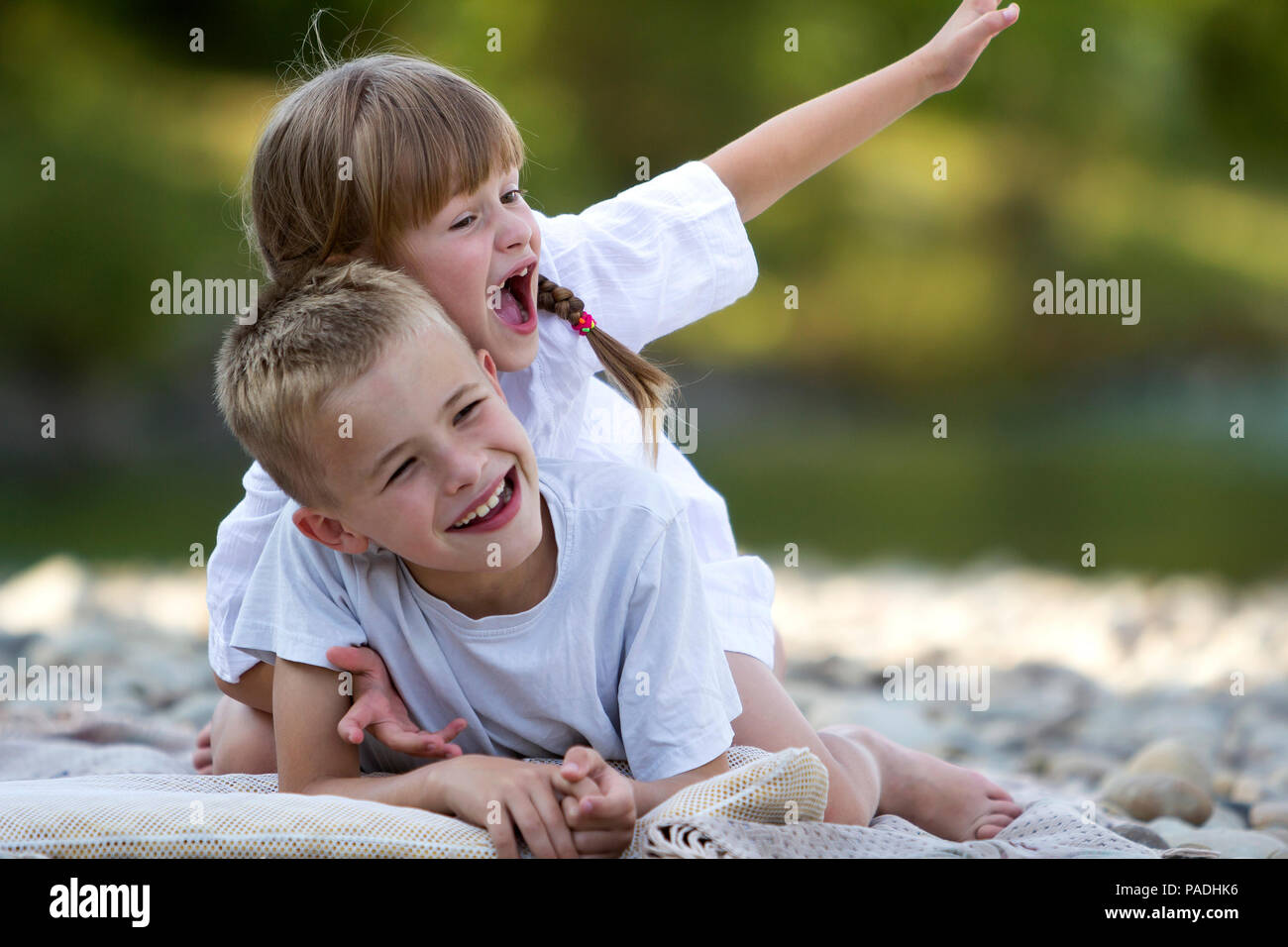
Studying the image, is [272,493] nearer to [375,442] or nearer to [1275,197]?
[375,442]

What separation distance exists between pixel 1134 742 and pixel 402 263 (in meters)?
1.50

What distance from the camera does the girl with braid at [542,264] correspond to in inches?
48.4

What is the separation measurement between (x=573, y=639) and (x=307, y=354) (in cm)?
31

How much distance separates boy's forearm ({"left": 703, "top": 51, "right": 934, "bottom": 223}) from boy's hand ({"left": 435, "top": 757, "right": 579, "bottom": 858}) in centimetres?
75

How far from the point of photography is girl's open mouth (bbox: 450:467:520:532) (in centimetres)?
104

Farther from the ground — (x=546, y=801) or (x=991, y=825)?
(x=546, y=801)

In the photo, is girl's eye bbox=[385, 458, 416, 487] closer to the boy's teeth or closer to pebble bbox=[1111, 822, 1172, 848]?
the boy's teeth

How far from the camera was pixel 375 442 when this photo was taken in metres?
1.03

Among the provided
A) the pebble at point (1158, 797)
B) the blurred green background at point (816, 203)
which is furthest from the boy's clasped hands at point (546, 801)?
the blurred green background at point (816, 203)

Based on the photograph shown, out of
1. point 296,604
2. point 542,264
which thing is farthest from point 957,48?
point 296,604

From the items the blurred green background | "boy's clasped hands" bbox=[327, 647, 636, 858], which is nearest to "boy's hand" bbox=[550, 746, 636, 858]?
"boy's clasped hands" bbox=[327, 647, 636, 858]

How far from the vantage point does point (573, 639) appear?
1086 mm

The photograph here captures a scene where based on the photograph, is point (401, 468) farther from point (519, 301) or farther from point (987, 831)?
point (987, 831)

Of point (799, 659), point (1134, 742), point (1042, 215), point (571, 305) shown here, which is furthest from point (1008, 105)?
point (571, 305)
